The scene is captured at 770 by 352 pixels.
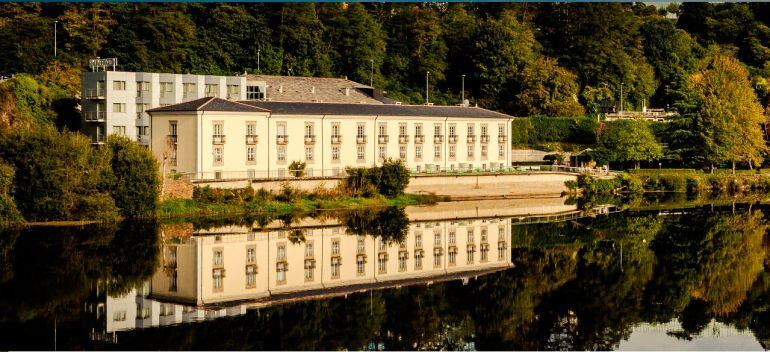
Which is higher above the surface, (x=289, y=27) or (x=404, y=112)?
(x=289, y=27)

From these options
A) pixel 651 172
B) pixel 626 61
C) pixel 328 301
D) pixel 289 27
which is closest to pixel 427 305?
pixel 328 301

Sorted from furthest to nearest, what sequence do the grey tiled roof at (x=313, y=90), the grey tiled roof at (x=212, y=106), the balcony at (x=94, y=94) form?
the grey tiled roof at (x=313, y=90) → the balcony at (x=94, y=94) → the grey tiled roof at (x=212, y=106)

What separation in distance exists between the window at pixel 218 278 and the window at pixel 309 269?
7.51ft

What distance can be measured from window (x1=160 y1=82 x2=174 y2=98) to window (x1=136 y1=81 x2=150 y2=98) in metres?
1.03

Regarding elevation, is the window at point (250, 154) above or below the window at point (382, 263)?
above

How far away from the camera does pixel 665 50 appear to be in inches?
3728

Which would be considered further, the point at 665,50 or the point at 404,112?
the point at 665,50

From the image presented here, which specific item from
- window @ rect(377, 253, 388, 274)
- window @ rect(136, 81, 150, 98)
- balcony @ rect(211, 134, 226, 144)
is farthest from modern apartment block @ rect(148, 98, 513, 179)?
window @ rect(377, 253, 388, 274)

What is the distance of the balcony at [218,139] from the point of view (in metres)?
49.1

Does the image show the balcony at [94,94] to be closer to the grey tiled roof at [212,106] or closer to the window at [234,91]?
the window at [234,91]

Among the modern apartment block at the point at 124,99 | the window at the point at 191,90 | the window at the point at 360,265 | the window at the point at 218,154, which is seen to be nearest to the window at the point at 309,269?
the window at the point at 360,265

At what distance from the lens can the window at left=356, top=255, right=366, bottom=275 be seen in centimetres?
3165

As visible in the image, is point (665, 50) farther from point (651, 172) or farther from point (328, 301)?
point (328, 301)

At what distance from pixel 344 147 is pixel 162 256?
74.2 feet
